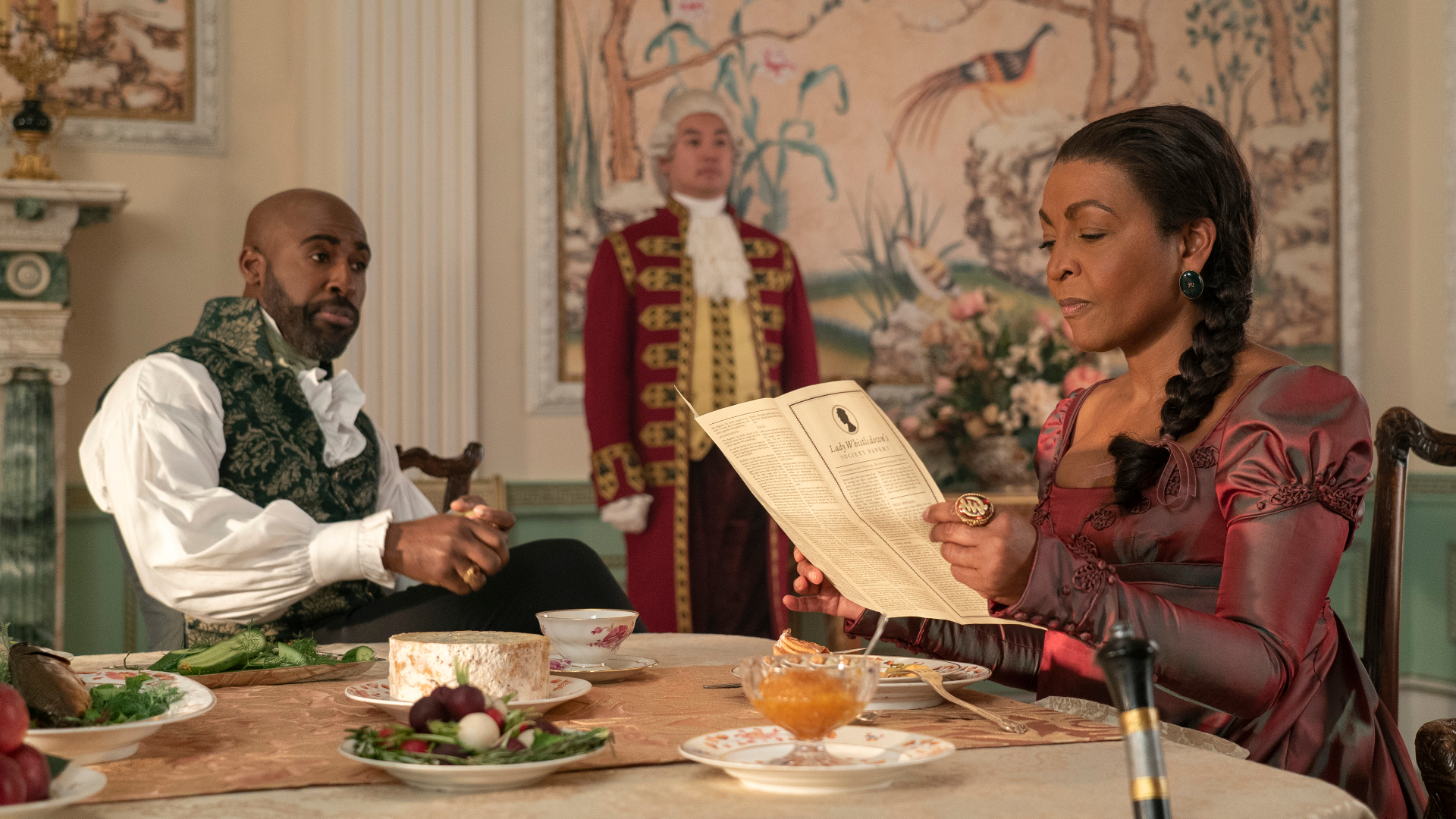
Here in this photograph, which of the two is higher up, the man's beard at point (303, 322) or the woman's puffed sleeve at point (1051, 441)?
the man's beard at point (303, 322)

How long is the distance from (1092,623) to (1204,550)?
1.05 ft

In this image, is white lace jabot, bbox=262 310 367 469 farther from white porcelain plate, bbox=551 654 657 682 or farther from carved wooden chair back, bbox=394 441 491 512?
white porcelain plate, bbox=551 654 657 682

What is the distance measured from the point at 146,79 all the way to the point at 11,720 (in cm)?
357

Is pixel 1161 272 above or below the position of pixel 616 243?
below

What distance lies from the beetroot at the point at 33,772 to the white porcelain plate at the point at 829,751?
1.47ft

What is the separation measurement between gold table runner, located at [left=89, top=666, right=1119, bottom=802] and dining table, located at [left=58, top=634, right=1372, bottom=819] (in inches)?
0.9

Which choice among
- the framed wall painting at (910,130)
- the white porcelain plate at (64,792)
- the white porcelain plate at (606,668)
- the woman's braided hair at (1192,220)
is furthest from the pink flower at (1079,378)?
the white porcelain plate at (64,792)

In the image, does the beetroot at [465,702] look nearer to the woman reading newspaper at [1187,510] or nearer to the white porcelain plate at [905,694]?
the white porcelain plate at [905,694]

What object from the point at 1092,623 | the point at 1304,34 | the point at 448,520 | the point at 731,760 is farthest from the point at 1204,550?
the point at 1304,34

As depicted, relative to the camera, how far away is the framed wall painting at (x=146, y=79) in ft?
12.5

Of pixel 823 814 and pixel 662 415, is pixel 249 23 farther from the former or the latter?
pixel 823 814

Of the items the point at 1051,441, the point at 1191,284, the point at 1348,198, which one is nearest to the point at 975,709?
the point at 1191,284

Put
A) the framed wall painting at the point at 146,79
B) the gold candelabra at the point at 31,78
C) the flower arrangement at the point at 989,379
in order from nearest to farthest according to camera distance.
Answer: the gold candelabra at the point at 31,78 < the framed wall painting at the point at 146,79 < the flower arrangement at the point at 989,379

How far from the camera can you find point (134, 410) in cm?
239
